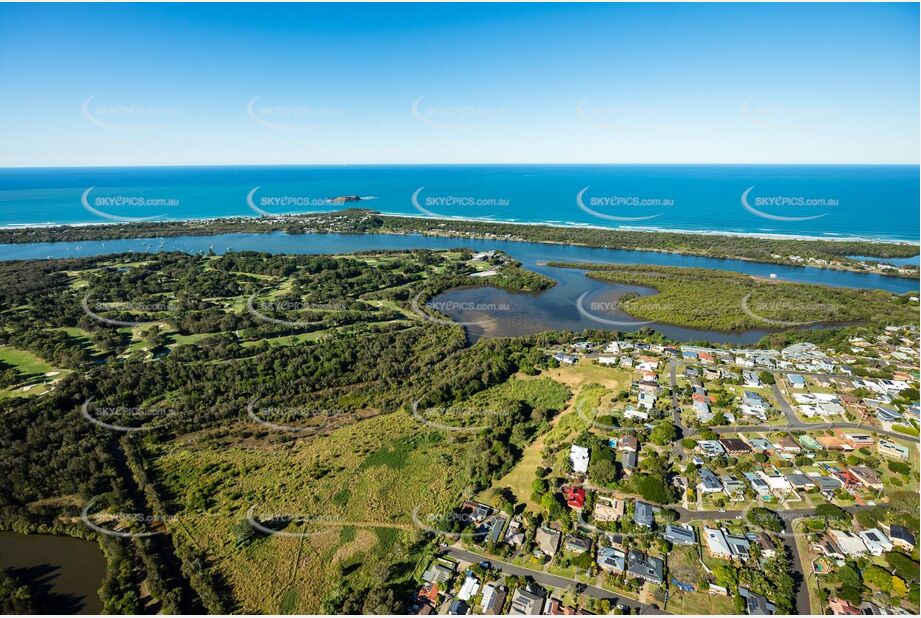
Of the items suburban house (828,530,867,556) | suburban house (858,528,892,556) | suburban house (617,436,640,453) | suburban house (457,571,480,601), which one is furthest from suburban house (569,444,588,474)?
suburban house (858,528,892,556)

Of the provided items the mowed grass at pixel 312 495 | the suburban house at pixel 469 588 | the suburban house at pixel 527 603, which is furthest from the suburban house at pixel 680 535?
the mowed grass at pixel 312 495

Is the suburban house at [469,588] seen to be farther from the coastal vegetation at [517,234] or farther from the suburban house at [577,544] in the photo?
the coastal vegetation at [517,234]

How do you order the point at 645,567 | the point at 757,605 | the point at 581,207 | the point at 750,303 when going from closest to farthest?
the point at 757,605, the point at 645,567, the point at 750,303, the point at 581,207

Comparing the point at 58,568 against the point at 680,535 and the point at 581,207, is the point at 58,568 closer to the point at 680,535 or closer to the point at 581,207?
the point at 680,535

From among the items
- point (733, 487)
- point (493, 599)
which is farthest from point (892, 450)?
point (493, 599)

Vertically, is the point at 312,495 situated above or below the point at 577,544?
below

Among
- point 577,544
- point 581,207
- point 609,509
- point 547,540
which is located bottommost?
point 547,540

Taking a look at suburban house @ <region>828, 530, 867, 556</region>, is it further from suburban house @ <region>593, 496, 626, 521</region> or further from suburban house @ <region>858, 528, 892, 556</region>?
suburban house @ <region>593, 496, 626, 521</region>

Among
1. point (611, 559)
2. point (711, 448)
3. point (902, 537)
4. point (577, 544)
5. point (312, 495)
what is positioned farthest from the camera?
point (711, 448)

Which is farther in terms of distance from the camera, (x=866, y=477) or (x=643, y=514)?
(x=866, y=477)
